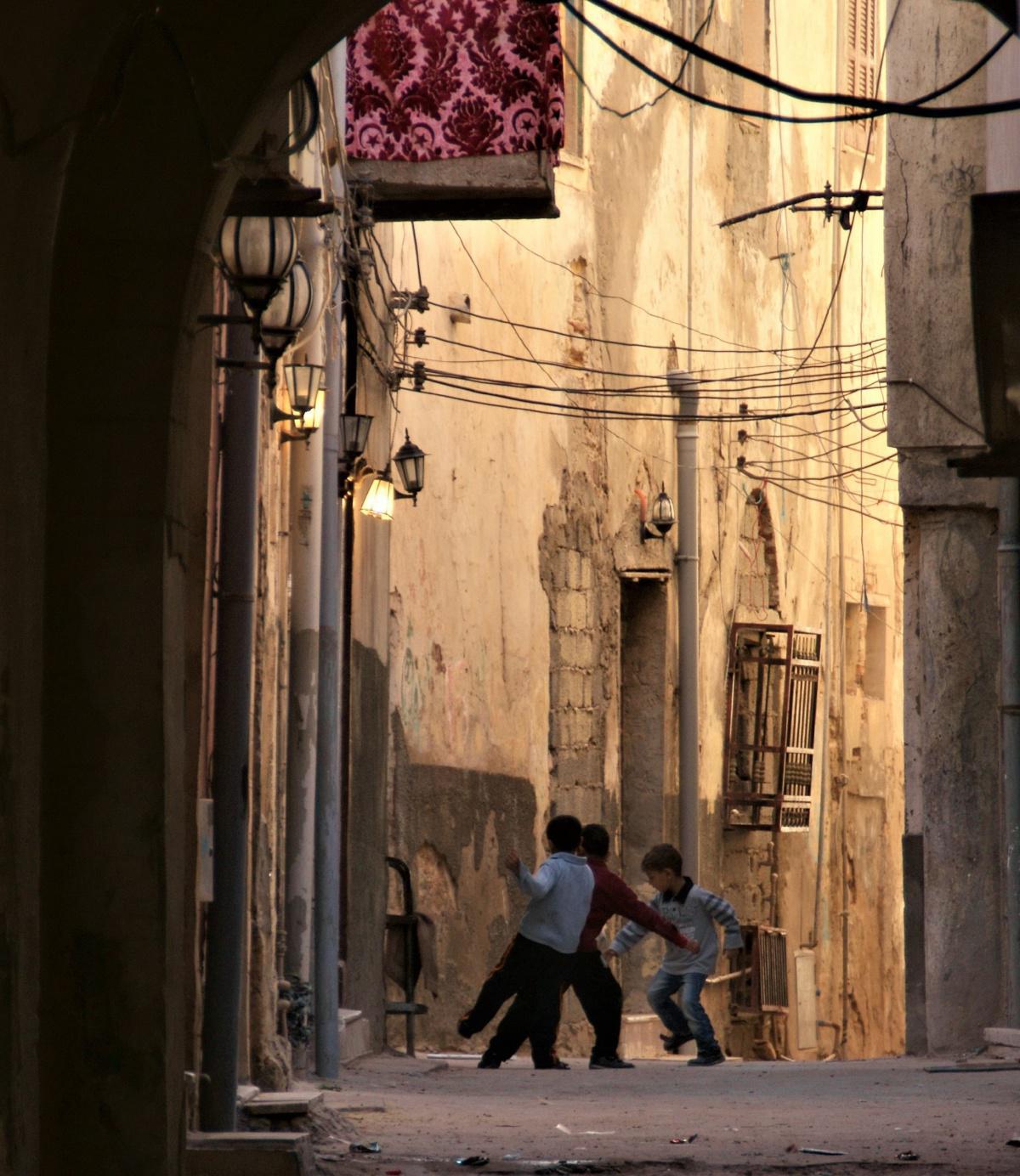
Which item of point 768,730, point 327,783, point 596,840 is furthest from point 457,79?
point 768,730

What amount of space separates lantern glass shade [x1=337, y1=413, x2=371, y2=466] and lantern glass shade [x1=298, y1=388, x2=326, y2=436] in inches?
92.0

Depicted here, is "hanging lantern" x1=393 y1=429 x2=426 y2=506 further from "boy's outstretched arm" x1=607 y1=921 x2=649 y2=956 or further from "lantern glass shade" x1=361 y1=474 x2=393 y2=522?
"boy's outstretched arm" x1=607 y1=921 x2=649 y2=956

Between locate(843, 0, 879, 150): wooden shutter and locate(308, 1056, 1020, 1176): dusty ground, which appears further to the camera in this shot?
locate(843, 0, 879, 150): wooden shutter

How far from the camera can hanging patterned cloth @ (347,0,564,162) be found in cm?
1155

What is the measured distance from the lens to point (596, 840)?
14398 millimetres

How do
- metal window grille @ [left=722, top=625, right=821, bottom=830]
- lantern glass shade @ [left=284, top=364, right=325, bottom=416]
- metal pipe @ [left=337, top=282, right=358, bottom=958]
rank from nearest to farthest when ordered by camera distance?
lantern glass shade @ [left=284, top=364, right=325, bottom=416], metal pipe @ [left=337, top=282, right=358, bottom=958], metal window grille @ [left=722, top=625, right=821, bottom=830]

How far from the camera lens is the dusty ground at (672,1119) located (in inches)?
322

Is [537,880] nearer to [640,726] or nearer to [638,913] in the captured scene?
[638,913]

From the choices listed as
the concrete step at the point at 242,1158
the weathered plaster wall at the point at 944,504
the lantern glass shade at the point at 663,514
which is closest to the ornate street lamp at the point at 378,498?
the weathered plaster wall at the point at 944,504

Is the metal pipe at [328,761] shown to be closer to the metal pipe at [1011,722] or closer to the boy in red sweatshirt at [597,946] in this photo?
the boy in red sweatshirt at [597,946]

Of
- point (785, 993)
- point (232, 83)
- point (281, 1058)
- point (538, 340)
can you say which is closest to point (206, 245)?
point (232, 83)

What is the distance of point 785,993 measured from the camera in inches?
966

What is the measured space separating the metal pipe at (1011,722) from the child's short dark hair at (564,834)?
8.33 feet

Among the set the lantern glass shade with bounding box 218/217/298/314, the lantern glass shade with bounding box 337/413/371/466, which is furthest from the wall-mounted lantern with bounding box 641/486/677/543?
the lantern glass shade with bounding box 218/217/298/314
